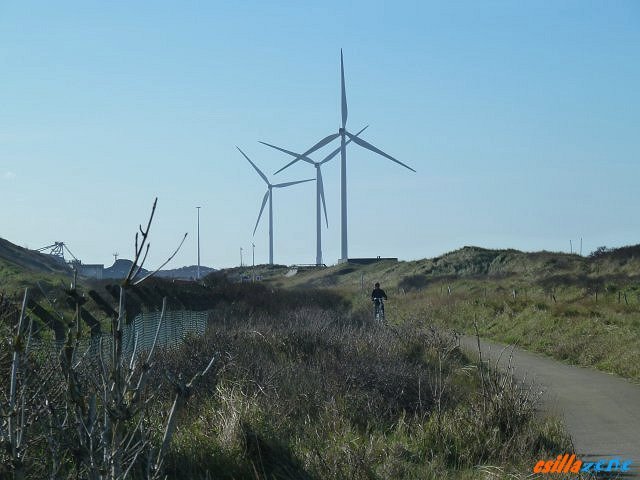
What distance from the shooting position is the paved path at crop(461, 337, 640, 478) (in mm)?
9570

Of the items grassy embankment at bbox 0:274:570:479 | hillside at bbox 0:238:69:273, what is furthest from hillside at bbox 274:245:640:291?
grassy embankment at bbox 0:274:570:479

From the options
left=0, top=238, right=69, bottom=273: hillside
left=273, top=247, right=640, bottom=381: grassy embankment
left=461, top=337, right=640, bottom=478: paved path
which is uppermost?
left=0, top=238, right=69, bottom=273: hillside

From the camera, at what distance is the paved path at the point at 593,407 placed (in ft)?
31.4

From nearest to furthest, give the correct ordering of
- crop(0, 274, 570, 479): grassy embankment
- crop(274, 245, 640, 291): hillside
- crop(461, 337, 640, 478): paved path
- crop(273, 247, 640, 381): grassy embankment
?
crop(0, 274, 570, 479): grassy embankment
crop(461, 337, 640, 478): paved path
crop(273, 247, 640, 381): grassy embankment
crop(274, 245, 640, 291): hillside

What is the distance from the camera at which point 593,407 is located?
12.6 m

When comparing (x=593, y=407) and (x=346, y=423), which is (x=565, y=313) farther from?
(x=346, y=423)

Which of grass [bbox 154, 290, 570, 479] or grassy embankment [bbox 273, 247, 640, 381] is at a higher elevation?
grassy embankment [bbox 273, 247, 640, 381]

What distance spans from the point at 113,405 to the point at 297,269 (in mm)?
104262

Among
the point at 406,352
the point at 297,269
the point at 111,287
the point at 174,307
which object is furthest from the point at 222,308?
the point at 297,269

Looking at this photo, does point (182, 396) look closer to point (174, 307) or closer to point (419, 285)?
point (174, 307)

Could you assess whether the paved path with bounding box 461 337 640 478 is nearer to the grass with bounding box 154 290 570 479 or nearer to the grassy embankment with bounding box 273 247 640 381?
the grass with bounding box 154 290 570 479

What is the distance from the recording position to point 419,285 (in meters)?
68.1

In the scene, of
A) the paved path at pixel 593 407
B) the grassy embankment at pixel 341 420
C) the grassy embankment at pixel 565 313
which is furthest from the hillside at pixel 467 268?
the grassy embankment at pixel 341 420

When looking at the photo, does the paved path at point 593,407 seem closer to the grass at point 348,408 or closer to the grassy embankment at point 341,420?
the grass at point 348,408
